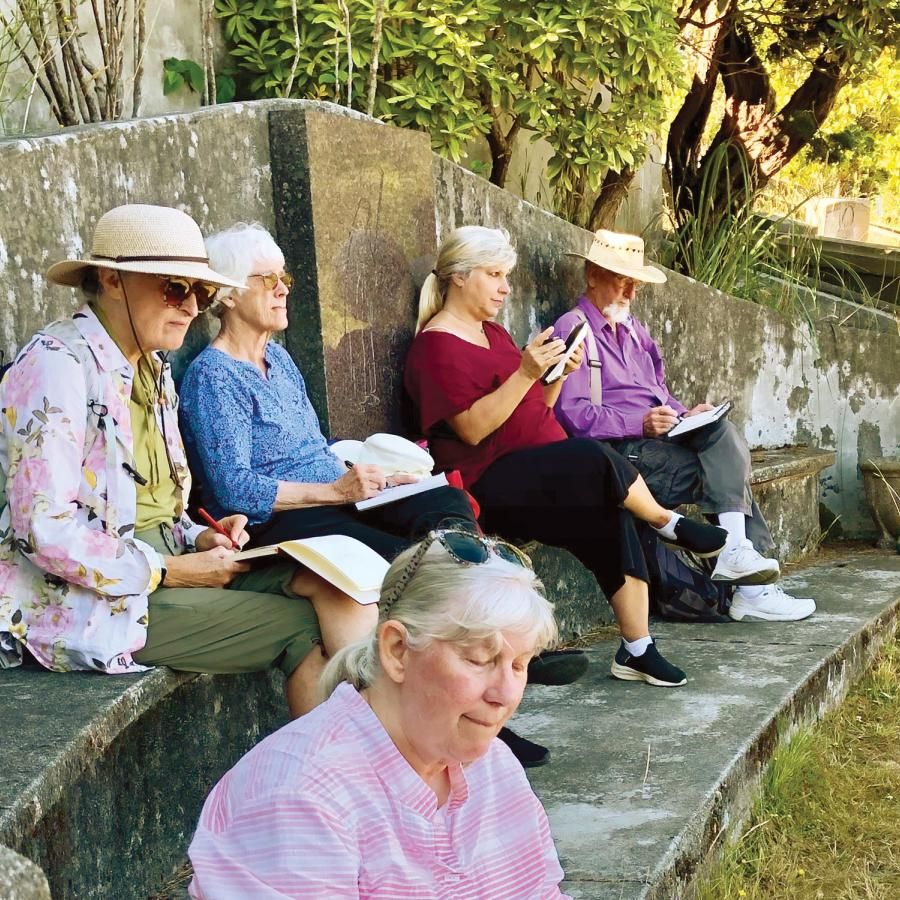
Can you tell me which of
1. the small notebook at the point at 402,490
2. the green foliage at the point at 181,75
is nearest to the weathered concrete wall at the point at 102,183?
the small notebook at the point at 402,490

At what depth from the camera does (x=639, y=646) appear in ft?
15.1

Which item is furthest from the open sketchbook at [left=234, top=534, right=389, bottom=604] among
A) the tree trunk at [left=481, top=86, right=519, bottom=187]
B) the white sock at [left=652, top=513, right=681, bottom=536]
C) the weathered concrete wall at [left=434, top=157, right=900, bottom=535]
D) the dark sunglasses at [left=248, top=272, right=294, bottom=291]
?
the tree trunk at [left=481, top=86, right=519, bottom=187]

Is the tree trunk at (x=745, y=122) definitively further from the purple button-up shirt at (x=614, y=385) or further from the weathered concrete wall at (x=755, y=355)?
the purple button-up shirt at (x=614, y=385)

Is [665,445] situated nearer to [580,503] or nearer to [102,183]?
[580,503]

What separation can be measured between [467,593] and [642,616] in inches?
103

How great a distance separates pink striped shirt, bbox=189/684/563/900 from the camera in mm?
1848

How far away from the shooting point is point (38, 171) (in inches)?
143

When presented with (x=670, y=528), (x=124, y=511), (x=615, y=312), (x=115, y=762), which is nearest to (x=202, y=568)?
(x=124, y=511)

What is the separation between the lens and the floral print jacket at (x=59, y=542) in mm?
3020

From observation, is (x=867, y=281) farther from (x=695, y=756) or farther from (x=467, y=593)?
(x=467, y=593)

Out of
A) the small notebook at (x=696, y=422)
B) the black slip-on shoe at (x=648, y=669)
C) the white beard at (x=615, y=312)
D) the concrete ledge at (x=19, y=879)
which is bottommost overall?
the black slip-on shoe at (x=648, y=669)

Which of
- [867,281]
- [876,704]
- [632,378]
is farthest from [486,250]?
[867,281]

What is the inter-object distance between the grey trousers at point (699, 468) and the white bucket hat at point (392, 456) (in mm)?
1428

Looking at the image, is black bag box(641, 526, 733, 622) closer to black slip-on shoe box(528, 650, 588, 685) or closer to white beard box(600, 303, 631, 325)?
white beard box(600, 303, 631, 325)
